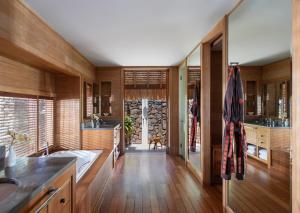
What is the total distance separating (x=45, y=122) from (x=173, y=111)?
128 inches

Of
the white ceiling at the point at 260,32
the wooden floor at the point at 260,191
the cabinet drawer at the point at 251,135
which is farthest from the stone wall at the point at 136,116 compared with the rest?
the cabinet drawer at the point at 251,135

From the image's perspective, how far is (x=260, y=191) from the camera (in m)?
2.11

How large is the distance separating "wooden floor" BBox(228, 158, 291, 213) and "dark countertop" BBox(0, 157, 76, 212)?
5.48 ft

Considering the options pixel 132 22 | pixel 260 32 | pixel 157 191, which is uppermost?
pixel 132 22

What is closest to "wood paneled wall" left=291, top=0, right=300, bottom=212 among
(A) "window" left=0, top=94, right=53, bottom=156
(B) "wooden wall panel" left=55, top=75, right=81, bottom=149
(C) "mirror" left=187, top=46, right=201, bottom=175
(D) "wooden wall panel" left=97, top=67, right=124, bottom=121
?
(C) "mirror" left=187, top=46, right=201, bottom=175

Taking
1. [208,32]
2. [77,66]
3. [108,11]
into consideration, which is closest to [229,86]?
[208,32]

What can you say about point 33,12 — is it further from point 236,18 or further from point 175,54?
point 175,54

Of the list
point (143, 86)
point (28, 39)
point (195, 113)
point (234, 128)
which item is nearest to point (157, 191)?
point (195, 113)

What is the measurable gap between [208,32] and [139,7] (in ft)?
4.16

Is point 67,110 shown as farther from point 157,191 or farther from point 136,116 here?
point 136,116

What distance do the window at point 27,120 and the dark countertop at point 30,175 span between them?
124 cm

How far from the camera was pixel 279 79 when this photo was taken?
172 cm

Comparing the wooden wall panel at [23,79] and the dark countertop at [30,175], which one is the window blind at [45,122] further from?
the dark countertop at [30,175]

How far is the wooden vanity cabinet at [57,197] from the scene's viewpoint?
49.2 inches
